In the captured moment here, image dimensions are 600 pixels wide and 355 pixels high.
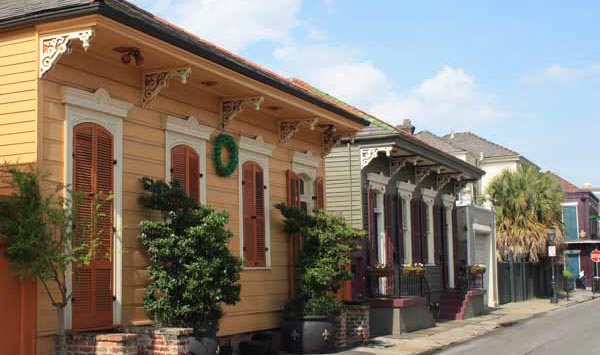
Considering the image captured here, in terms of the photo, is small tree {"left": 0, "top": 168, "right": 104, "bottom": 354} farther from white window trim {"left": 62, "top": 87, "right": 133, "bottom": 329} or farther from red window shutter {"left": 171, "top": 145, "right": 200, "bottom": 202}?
red window shutter {"left": 171, "top": 145, "right": 200, "bottom": 202}

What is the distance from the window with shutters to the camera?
14188 mm

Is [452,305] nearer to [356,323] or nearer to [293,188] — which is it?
[356,323]

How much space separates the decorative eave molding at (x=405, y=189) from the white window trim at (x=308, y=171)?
20.6 ft

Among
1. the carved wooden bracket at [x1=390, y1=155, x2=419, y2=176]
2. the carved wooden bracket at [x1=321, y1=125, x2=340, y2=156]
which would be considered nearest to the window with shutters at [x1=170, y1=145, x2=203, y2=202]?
the carved wooden bracket at [x1=321, y1=125, x2=340, y2=156]

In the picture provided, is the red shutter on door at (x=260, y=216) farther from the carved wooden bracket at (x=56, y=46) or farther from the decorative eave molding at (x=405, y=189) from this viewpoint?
the decorative eave molding at (x=405, y=189)

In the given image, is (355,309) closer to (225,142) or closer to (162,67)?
(225,142)

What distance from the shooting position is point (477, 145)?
58219 millimetres

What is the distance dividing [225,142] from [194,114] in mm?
984

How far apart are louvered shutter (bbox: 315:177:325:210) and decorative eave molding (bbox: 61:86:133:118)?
737 centimetres

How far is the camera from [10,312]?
35.3 feet

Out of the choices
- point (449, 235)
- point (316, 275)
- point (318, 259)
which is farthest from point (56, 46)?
point (449, 235)

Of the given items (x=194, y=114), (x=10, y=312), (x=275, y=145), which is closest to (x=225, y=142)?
(x=194, y=114)

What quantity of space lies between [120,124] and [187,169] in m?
1.97

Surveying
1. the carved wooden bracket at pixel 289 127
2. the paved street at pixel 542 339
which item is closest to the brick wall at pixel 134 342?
the carved wooden bracket at pixel 289 127
